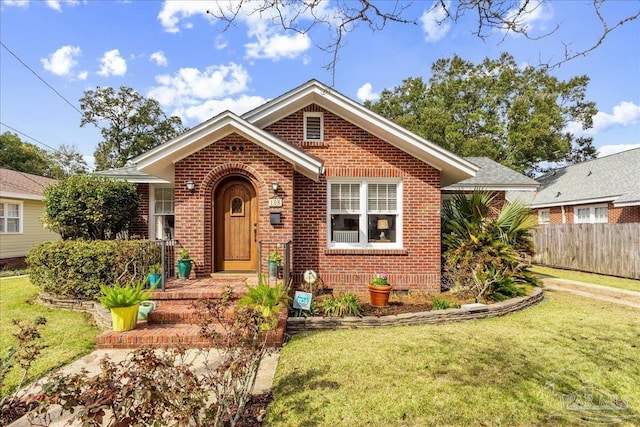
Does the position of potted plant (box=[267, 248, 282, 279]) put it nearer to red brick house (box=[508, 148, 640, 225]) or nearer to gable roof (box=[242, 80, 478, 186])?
gable roof (box=[242, 80, 478, 186])

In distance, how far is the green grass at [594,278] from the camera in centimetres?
1114

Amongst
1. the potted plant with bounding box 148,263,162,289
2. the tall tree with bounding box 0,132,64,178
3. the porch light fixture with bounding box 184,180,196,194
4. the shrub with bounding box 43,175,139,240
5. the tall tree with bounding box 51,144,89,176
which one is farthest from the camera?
the tall tree with bounding box 51,144,89,176

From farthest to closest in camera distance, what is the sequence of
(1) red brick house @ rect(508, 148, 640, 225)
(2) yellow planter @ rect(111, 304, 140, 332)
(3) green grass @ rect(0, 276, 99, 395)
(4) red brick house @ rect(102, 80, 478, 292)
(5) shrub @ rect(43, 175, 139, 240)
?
1. (1) red brick house @ rect(508, 148, 640, 225)
2. (5) shrub @ rect(43, 175, 139, 240)
3. (4) red brick house @ rect(102, 80, 478, 292)
4. (2) yellow planter @ rect(111, 304, 140, 332)
5. (3) green grass @ rect(0, 276, 99, 395)

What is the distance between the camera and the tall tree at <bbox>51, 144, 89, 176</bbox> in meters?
42.6

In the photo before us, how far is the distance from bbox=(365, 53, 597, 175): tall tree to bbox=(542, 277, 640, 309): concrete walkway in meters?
21.3

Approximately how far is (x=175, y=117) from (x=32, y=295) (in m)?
33.3

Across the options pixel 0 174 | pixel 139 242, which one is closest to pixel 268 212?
pixel 139 242

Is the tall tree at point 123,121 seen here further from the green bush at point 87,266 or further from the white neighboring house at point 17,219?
the green bush at point 87,266

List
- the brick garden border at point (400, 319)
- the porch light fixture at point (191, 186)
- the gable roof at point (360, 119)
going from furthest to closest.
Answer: the gable roof at point (360, 119)
the porch light fixture at point (191, 186)
the brick garden border at point (400, 319)

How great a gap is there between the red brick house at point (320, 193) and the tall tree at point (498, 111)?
80.2 feet

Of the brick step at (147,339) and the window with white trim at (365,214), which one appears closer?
the brick step at (147,339)

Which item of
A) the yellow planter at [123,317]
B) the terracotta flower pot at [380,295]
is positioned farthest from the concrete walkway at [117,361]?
the terracotta flower pot at [380,295]

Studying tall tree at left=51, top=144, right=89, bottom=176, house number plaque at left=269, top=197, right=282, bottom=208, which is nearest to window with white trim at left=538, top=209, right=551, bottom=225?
house number plaque at left=269, top=197, right=282, bottom=208

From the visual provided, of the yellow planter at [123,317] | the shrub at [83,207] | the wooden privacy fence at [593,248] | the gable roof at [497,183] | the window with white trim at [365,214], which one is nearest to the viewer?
the yellow planter at [123,317]
